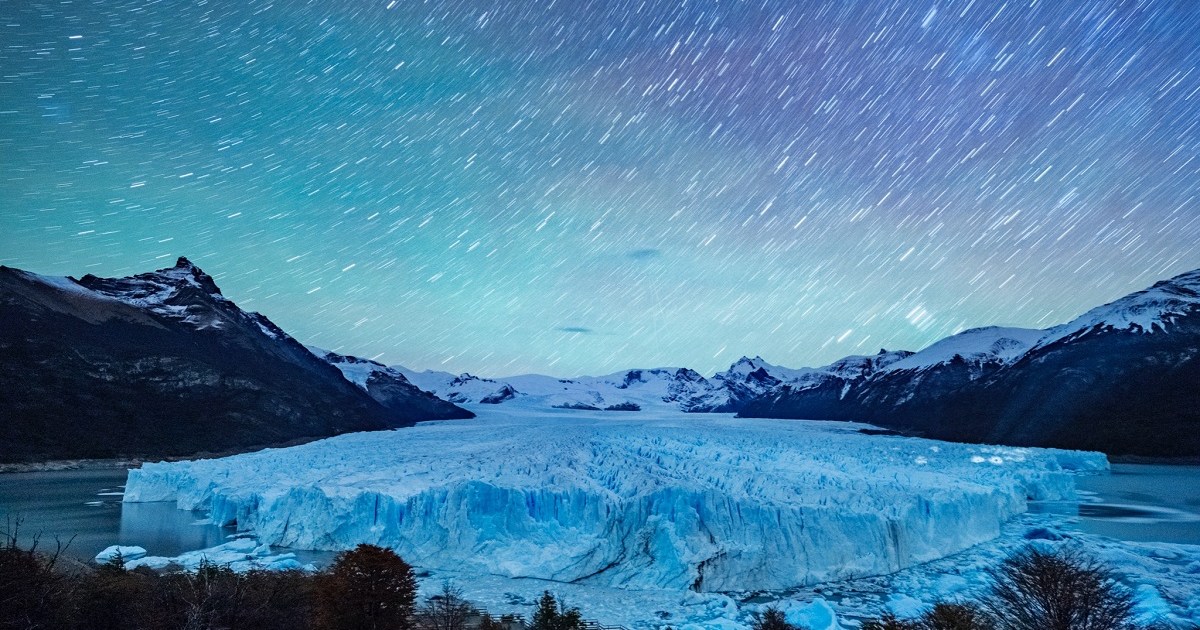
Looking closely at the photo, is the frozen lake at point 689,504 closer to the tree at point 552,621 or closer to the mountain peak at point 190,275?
the tree at point 552,621

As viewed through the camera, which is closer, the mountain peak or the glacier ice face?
the glacier ice face

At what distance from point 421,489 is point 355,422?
7352 cm

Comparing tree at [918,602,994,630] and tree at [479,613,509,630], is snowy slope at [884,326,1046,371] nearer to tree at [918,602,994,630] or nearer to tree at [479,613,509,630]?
tree at [918,602,994,630]

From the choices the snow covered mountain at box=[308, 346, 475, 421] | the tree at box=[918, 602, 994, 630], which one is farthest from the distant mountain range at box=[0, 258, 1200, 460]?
the tree at box=[918, 602, 994, 630]

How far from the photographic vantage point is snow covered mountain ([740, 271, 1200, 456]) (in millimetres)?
60812

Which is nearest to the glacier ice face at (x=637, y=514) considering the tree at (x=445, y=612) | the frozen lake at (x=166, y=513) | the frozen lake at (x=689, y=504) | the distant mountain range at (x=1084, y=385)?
the frozen lake at (x=689, y=504)

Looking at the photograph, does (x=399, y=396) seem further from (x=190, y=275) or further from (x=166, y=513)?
(x=166, y=513)

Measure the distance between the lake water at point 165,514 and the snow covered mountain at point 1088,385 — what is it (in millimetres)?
17774

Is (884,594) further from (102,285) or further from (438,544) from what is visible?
(102,285)

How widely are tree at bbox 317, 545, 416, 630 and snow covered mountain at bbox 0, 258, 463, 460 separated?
178ft

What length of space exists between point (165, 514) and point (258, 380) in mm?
53195

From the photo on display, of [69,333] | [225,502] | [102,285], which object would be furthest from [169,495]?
[102,285]

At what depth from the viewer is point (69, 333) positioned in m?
66.4

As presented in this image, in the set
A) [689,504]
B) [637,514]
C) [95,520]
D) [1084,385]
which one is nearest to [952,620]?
[689,504]
